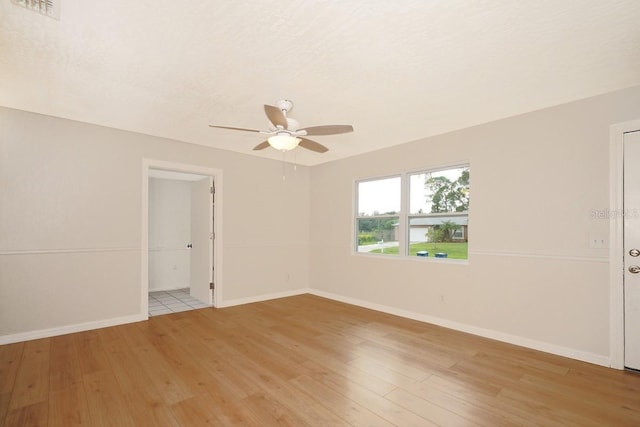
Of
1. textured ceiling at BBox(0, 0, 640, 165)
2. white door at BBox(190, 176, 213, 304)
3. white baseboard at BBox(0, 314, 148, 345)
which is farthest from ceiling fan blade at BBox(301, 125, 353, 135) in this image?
white baseboard at BBox(0, 314, 148, 345)

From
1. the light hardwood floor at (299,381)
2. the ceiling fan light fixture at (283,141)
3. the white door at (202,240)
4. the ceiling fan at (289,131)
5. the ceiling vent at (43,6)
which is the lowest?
the light hardwood floor at (299,381)

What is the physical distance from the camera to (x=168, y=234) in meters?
6.44

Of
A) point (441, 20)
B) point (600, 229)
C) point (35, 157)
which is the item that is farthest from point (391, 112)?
point (35, 157)

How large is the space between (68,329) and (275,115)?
3.73 meters

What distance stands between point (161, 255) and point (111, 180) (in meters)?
2.89

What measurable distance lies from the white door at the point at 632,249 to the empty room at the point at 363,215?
0.02 meters

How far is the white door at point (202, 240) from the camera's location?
489cm

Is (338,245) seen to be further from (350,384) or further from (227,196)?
(350,384)

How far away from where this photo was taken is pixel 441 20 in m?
1.85

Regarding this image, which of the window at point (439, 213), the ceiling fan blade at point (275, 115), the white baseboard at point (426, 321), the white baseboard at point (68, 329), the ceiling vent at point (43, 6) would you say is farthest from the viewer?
the window at point (439, 213)

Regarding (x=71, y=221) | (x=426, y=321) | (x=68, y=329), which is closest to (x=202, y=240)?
(x=71, y=221)

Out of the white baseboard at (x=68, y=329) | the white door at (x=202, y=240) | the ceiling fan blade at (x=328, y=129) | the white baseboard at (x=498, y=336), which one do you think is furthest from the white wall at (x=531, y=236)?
the white baseboard at (x=68, y=329)

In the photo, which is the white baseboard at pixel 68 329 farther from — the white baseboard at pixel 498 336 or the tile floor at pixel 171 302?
the white baseboard at pixel 498 336

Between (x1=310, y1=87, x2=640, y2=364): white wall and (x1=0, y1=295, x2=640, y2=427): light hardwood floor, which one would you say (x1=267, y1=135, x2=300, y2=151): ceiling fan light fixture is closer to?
(x1=0, y1=295, x2=640, y2=427): light hardwood floor
